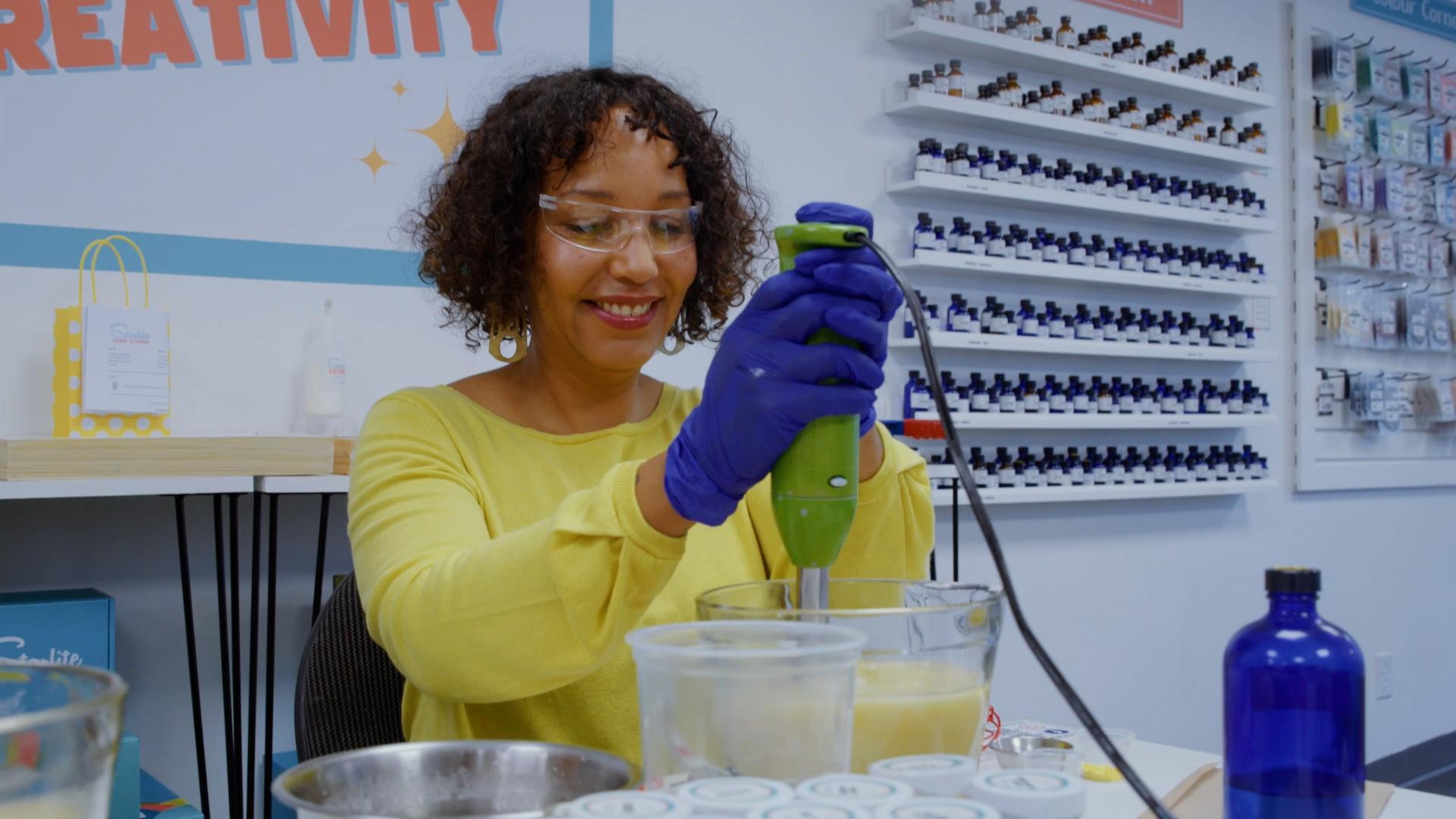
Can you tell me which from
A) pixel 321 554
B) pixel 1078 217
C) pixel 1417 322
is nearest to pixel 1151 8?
pixel 1078 217

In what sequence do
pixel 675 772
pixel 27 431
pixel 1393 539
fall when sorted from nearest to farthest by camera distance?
1. pixel 675 772
2. pixel 27 431
3. pixel 1393 539

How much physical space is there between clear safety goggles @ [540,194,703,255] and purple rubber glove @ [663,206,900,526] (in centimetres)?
43

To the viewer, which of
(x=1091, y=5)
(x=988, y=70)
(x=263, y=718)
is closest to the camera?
(x=263, y=718)

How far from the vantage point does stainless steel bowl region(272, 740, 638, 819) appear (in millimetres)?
633

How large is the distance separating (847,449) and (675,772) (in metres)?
0.27

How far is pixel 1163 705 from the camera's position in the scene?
12.6ft

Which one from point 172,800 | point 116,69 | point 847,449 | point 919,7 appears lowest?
point 172,800

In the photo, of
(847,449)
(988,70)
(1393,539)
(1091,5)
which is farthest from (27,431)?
(1393,539)

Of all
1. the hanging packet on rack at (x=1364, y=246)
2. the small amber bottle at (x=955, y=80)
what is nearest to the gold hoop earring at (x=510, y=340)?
the small amber bottle at (x=955, y=80)

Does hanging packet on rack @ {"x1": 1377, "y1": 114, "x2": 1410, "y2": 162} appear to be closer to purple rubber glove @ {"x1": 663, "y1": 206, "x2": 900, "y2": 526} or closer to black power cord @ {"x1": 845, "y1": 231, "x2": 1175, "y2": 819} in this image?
purple rubber glove @ {"x1": 663, "y1": 206, "x2": 900, "y2": 526}

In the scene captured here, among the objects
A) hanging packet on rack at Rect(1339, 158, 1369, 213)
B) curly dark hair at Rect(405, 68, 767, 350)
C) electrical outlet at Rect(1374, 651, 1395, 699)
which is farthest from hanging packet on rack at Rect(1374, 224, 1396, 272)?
curly dark hair at Rect(405, 68, 767, 350)

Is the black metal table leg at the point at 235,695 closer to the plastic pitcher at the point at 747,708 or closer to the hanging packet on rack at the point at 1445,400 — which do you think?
the plastic pitcher at the point at 747,708

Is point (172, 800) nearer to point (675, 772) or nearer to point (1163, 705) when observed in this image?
point (675, 772)

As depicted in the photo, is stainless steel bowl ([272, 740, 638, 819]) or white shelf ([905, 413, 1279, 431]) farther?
white shelf ([905, 413, 1279, 431])
